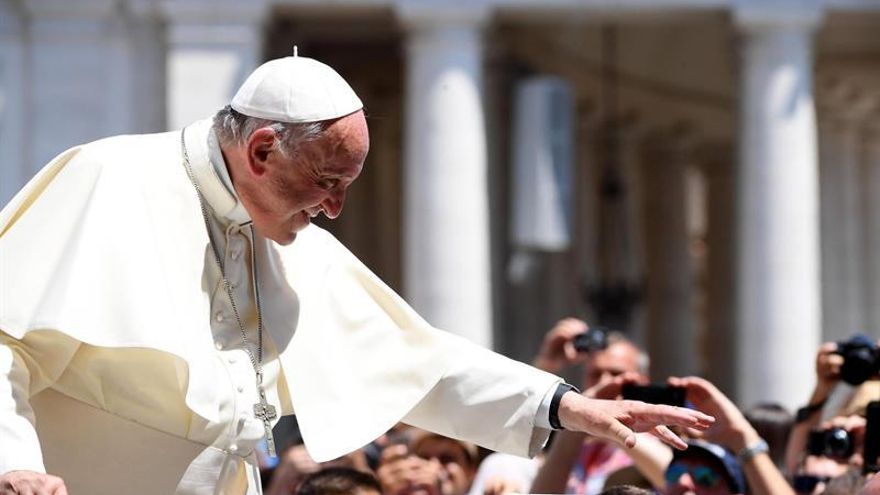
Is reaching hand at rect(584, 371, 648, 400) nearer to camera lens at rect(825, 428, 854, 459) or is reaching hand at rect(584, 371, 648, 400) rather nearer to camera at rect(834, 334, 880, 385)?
camera lens at rect(825, 428, 854, 459)

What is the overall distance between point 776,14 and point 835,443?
1767 centimetres

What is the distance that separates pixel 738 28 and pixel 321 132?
66.7 ft

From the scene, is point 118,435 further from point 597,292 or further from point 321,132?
point 597,292

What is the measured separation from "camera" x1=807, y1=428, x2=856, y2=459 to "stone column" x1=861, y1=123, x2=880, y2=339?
83.6 feet

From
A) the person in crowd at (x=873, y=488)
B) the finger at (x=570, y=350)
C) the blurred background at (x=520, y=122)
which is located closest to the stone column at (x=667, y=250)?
the blurred background at (x=520, y=122)

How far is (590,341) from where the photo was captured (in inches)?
412

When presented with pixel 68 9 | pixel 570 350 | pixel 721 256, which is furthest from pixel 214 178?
pixel 721 256

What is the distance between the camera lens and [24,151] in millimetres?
25422

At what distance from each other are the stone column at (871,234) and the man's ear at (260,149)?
1120 inches

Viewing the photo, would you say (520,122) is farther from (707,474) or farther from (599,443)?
(707,474)

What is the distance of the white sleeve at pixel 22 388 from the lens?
5426 mm

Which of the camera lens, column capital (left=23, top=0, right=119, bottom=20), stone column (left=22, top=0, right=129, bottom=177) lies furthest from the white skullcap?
column capital (left=23, top=0, right=119, bottom=20)

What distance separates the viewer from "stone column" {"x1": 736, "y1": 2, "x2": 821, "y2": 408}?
82.1 feet

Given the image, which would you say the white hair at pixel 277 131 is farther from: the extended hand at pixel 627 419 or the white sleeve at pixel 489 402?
the extended hand at pixel 627 419
